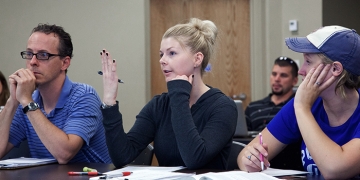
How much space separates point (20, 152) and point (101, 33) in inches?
130

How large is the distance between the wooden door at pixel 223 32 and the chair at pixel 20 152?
3.39 metres

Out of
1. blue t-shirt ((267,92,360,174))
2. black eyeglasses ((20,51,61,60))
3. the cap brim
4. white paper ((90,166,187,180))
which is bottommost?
white paper ((90,166,187,180))

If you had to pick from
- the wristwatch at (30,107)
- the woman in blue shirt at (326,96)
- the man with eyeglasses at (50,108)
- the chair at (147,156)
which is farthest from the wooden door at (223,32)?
the woman in blue shirt at (326,96)

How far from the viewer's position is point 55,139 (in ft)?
Result: 7.52

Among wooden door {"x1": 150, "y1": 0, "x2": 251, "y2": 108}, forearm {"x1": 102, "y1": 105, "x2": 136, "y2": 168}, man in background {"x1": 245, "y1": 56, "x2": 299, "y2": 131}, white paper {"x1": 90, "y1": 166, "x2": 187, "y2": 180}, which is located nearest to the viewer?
white paper {"x1": 90, "y1": 166, "x2": 187, "y2": 180}

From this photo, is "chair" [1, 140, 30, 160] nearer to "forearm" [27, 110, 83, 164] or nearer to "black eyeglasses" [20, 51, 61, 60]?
"forearm" [27, 110, 83, 164]

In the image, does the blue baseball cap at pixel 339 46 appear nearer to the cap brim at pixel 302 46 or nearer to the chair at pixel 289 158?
the cap brim at pixel 302 46

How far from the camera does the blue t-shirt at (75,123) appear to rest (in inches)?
95.5

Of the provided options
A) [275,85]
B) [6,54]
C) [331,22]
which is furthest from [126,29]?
[331,22]

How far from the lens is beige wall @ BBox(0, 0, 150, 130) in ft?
19.0

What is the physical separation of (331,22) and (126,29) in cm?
221

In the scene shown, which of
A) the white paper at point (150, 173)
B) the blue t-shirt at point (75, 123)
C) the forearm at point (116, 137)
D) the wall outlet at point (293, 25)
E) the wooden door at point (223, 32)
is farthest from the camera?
the wooden door at point (223, 32)

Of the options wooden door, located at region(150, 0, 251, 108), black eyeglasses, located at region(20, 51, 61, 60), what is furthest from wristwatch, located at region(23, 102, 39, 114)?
wooden door, located at region(150, 0, 251, 108)

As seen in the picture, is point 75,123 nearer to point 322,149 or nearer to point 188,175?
point 188,175
